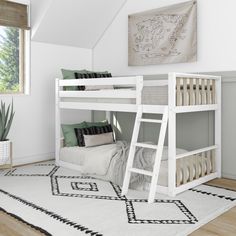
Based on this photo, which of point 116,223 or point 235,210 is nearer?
point 116,223

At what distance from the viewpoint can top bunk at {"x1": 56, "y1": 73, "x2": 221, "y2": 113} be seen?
2914mm

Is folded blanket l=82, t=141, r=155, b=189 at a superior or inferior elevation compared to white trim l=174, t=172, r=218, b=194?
superior

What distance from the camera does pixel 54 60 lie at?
14.8ft

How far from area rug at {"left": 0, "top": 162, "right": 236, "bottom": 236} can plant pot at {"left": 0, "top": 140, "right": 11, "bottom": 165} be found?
11.2 inches

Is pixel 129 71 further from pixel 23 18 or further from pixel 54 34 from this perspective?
pixel 23 18

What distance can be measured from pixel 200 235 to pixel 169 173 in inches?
32.9

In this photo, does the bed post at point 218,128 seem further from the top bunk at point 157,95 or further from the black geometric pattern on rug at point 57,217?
the black geometric pattern on rug at point 57,217

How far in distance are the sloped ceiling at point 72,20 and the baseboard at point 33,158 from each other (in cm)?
161

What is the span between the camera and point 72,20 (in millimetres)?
4375

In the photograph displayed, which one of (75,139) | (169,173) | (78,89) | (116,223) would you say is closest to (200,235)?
(116,223)

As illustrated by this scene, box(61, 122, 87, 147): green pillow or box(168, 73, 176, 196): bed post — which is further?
box(61, 122, 87, 147): green pillow

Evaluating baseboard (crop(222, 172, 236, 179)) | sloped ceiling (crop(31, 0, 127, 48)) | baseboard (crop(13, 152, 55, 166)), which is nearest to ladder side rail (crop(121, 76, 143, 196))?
baseboard (crop(222, 172, 236, 179))

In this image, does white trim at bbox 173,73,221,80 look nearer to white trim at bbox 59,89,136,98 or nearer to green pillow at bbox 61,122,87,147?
white trim at bbox 59,89,136,98

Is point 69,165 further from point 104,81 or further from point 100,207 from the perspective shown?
point 100,207
